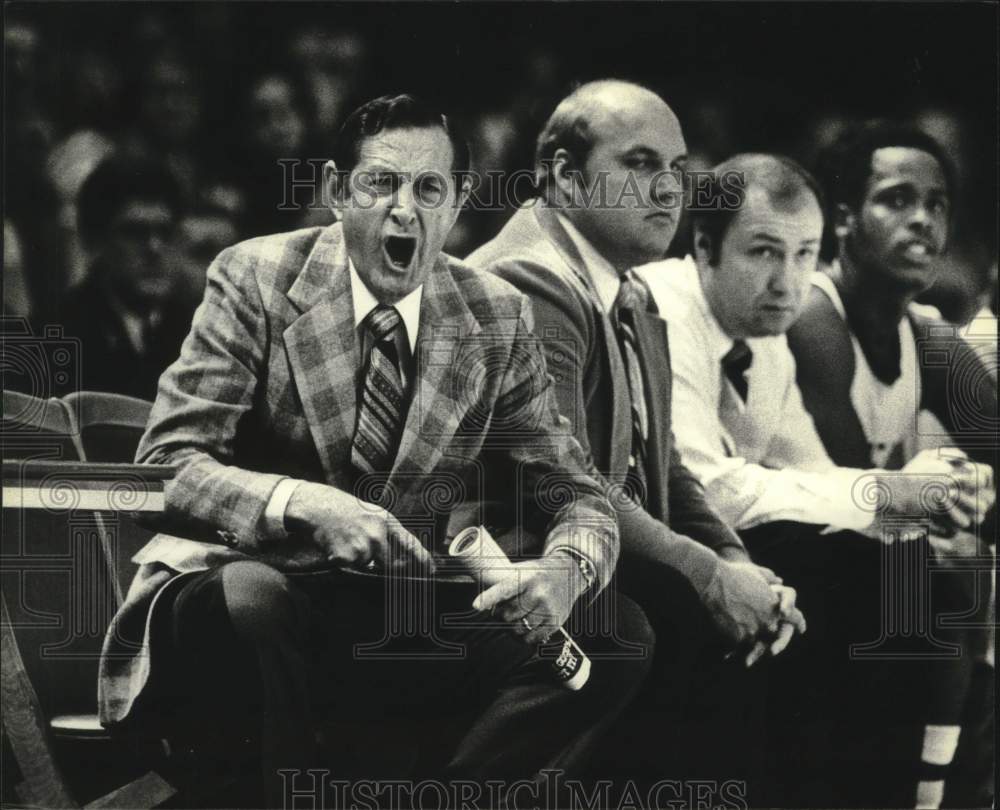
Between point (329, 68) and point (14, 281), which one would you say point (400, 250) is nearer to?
point (329, 68)

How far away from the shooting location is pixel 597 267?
386cm

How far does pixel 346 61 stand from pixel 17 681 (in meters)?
2.07

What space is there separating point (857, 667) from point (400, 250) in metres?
1.85

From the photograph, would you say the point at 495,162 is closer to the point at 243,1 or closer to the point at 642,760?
the point at 243,1

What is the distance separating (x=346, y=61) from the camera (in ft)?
12.4

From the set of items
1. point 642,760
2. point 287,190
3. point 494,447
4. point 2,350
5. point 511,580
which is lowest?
point 642,760

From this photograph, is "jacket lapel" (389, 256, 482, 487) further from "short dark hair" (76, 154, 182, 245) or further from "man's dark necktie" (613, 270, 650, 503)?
"short dark hair" (76, 154, 182, 245)

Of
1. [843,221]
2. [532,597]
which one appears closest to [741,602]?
[532,597]

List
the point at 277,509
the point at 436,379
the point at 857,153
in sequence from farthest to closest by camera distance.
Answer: the point at 857,153 < the point at 436,379 < the point at 277,509

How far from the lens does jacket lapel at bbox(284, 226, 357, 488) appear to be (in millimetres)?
3711

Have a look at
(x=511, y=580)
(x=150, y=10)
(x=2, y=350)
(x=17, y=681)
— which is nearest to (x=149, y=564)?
(x=17, y=681)

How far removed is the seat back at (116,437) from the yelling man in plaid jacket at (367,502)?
0.06m

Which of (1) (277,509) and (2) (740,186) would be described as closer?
(1) (277,509)

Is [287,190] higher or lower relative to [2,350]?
higher
